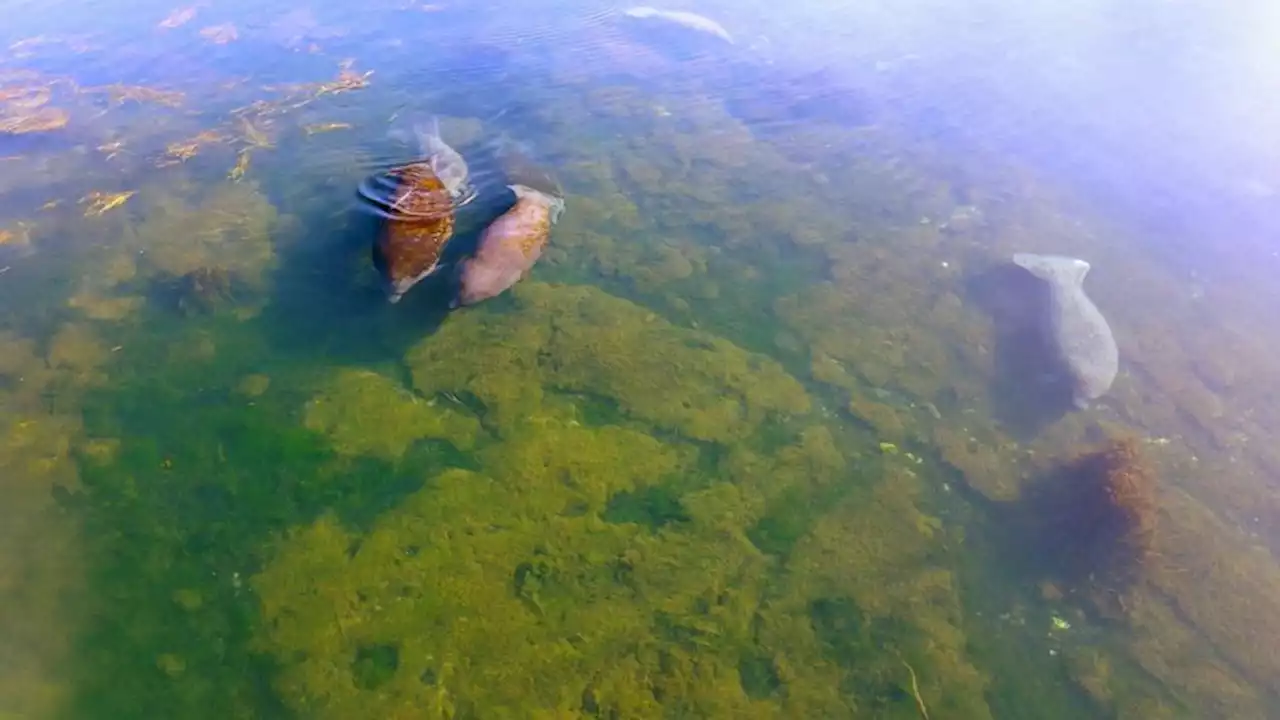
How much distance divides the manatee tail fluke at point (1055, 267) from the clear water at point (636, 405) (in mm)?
255

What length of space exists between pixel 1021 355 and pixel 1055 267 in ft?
4.46

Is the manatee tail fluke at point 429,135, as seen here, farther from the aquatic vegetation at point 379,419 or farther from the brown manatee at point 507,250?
the aquatic vegetation at point 379,419

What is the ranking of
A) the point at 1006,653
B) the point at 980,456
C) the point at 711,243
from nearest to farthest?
the point at 1006,653
the point at 980,456
the point at 711,243

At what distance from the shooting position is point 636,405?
7.17m

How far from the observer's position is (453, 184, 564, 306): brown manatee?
7855mm

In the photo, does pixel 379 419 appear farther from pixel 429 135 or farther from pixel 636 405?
pixel 429 135

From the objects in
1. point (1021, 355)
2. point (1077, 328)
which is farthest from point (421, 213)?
point (1077, 328)

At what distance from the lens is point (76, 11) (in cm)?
1386

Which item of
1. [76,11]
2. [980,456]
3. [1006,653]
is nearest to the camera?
[1006,653]

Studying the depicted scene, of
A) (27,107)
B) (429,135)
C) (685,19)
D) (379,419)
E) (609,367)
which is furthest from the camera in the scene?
(685,19)

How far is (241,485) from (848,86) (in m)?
10.1

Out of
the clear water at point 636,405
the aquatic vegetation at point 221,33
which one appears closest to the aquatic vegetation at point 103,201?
the clear water at point 636,405

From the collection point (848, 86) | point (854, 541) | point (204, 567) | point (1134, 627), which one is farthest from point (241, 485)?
point (848, 86)

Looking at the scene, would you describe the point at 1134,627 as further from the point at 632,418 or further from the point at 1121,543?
the point at 632,418
